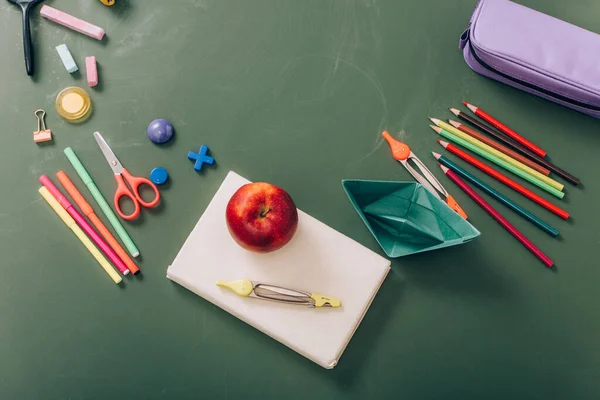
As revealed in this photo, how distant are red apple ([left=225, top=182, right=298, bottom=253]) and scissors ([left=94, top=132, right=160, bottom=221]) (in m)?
0.16

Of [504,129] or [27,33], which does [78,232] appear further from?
[504,129]

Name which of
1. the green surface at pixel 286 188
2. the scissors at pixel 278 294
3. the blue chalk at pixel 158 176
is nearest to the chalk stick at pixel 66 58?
the green surface at pixel 286 188

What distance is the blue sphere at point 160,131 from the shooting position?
34.8 inches

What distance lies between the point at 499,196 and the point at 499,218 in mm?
36

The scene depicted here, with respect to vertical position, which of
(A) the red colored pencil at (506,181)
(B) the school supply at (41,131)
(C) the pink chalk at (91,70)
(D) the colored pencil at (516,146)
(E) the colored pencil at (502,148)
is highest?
(D) the colored pencil at (516,146)

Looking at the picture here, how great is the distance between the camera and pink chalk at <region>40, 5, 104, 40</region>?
0.93 meters

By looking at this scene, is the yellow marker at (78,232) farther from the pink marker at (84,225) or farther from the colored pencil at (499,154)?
the colored pencil at (499,154)

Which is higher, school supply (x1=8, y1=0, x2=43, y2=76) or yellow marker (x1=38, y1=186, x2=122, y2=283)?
school supply (x1=8, y1=0, x2=43, y2=76)

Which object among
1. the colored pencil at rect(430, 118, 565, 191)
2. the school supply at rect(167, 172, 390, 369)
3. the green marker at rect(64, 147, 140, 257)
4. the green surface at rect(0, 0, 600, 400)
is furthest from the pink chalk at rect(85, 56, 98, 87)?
the colored pencil at rect(430, 118, 565, 191)

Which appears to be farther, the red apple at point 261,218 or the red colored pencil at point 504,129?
the red colored pencil at point 504,129

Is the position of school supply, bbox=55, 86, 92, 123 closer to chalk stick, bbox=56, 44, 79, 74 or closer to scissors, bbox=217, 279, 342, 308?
chalk stick, bbox=56, 44, 79, 74

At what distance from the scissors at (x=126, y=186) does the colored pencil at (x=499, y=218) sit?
48cm

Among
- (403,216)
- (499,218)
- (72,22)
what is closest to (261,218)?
(403,216)

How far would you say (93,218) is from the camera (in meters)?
0.87
